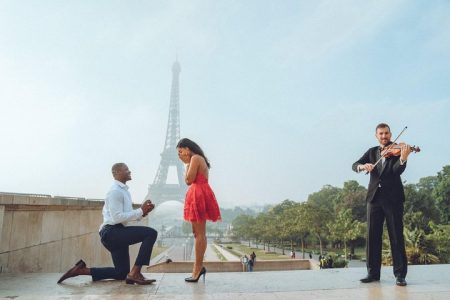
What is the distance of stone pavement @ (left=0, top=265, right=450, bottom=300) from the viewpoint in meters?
3.76

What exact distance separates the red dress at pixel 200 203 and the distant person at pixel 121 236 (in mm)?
468

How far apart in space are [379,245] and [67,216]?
555 cm

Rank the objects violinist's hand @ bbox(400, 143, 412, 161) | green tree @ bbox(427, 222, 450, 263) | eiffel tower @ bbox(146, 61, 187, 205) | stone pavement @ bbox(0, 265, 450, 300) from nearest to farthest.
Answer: stone pavement @ bbox(0, 265, 450, 300), violinist's hand @ bbox(400, 143, 412, 161), green tree @ bbox(427, 222, 450, 263), eiffel tower @ bbox(146, 61, 187, 205)

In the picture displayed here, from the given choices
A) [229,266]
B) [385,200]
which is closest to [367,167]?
[385,200]

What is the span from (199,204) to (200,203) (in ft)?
0.06

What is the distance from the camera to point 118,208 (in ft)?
15.0

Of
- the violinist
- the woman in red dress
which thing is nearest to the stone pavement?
the violinist

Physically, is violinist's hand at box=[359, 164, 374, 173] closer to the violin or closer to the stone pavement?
the violin

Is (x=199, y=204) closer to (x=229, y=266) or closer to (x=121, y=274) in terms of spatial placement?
(x=121, y=274)

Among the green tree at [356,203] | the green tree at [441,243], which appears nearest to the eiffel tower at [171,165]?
the green tree at [356,203]

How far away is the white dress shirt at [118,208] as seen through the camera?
14.8 ft

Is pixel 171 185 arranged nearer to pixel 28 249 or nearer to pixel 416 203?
pixel 416 203

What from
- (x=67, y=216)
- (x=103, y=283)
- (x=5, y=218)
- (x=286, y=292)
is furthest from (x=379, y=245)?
(x=67, y=216)

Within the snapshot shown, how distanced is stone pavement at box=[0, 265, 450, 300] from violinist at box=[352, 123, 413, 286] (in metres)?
0.26
